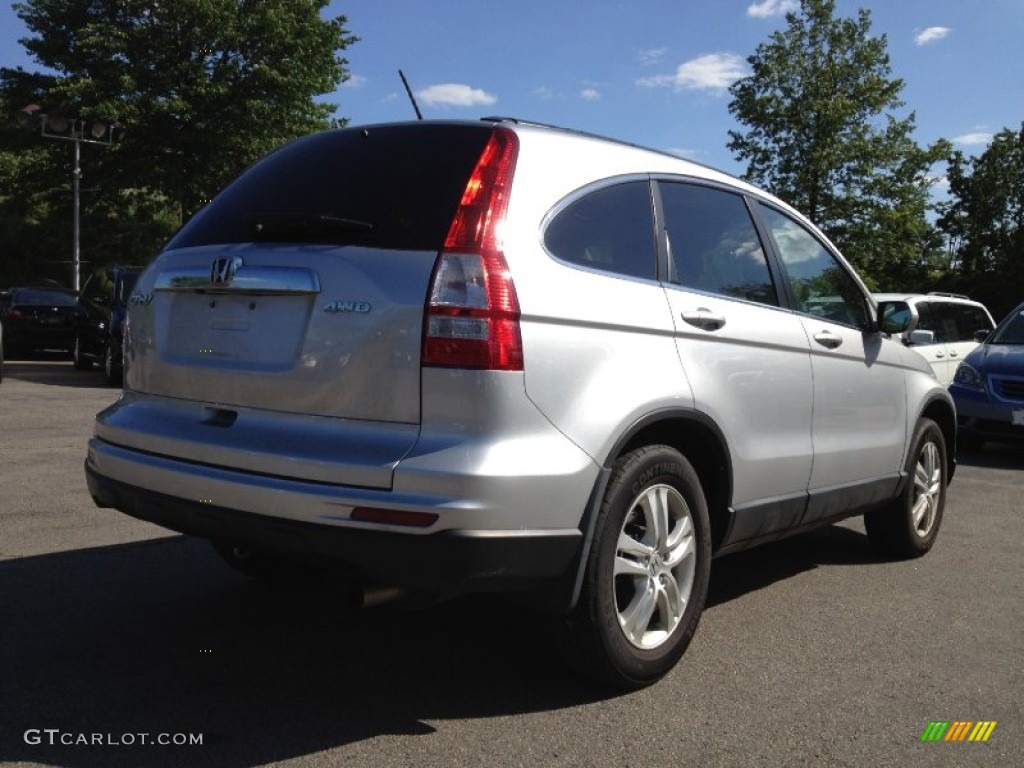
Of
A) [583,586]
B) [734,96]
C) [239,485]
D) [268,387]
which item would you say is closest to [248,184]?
[268,387]

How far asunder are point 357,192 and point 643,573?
1.55 m

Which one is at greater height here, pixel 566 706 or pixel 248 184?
pixel 248 184

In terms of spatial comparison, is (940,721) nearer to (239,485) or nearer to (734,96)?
(239,485)

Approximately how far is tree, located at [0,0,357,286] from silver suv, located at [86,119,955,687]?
2623 cm

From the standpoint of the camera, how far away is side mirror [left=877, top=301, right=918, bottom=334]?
16.7 ft

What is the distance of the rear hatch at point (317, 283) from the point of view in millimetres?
2900

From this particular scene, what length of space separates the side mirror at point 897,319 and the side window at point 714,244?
111cm

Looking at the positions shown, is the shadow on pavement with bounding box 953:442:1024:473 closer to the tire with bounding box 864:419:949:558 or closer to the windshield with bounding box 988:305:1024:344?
the windshield with bounding box 988:305:1024:344

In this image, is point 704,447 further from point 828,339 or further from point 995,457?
point 995,457

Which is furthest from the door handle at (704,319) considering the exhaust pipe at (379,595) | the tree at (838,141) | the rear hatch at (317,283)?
the tree at (838,141)

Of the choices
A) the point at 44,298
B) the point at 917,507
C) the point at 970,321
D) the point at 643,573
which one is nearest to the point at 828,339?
the point at 917,507

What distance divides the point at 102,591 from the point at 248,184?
189cm

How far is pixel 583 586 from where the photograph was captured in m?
3.08

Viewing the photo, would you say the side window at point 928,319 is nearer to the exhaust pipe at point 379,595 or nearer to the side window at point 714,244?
the side window at point 714,244
